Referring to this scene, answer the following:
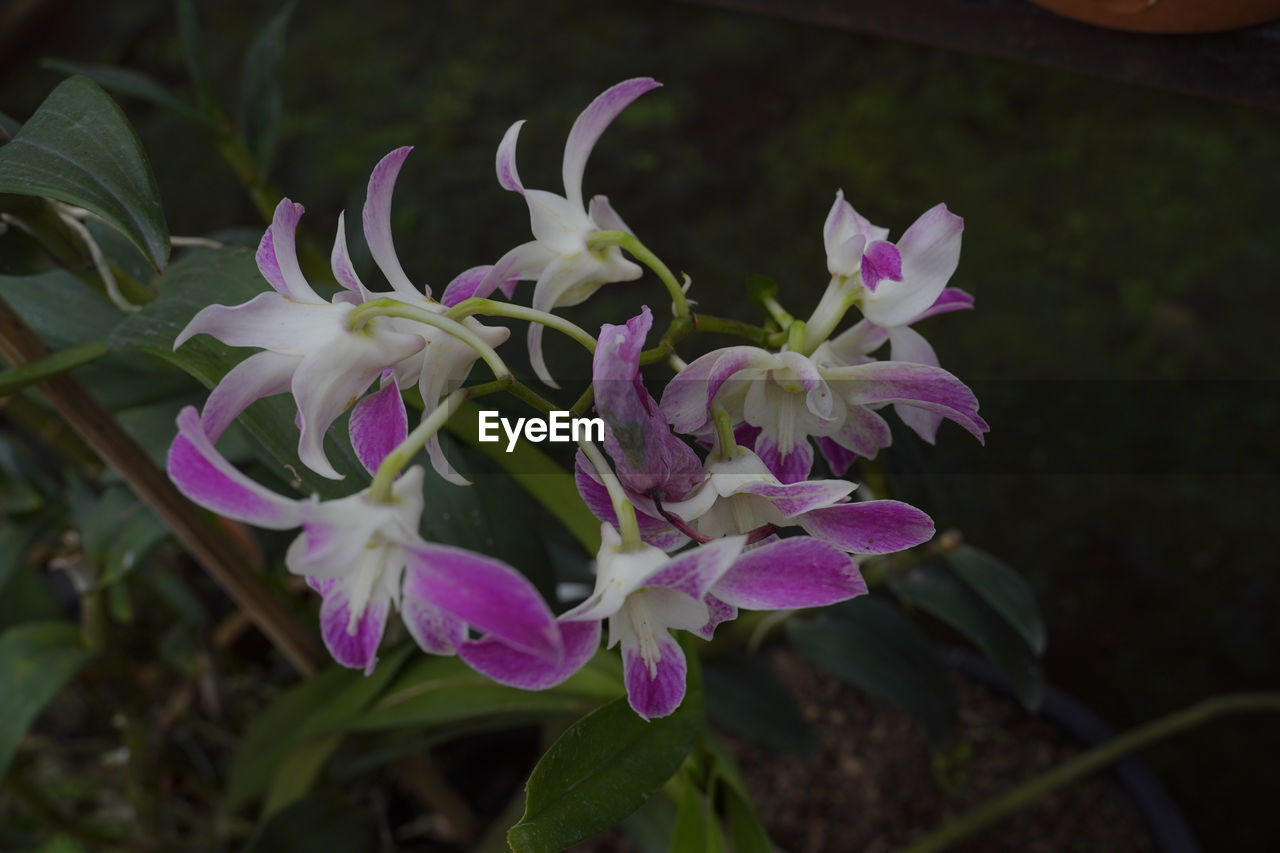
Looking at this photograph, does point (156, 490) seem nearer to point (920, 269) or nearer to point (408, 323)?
point (408, 323)

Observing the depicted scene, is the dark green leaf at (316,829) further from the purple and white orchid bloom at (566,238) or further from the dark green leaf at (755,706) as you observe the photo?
the purple and white orchid bloom at (566,238)

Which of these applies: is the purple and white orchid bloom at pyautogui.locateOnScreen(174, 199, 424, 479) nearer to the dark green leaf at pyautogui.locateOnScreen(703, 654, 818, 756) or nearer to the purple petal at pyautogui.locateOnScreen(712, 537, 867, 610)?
the purple petal at pyautogui.locateOnScreen(712, 537, 867, 610)

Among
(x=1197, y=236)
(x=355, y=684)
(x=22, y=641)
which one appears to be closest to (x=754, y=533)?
(x=355, y=684)

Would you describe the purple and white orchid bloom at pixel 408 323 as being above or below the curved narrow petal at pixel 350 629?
above

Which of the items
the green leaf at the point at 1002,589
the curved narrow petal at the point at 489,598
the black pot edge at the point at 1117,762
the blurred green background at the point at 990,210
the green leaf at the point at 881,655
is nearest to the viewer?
the curved narrow petal at the point at 489,598

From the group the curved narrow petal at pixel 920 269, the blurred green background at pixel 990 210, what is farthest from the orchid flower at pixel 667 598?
the blurred green background at pixel 990 210

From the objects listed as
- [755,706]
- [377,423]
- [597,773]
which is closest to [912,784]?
[755,706]
